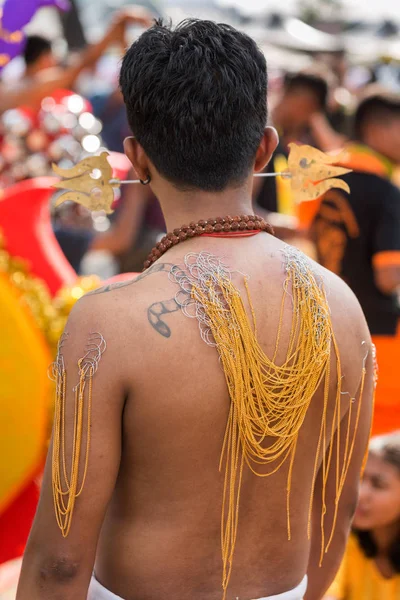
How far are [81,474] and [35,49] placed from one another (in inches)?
131

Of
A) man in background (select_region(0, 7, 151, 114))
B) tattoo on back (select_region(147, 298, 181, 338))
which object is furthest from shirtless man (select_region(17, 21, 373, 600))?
man in background (select_region(0, 7, 151, 114))

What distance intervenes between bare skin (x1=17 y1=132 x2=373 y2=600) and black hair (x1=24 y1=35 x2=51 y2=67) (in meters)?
3.00

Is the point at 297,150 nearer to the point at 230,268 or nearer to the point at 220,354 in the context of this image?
the point at 230,268

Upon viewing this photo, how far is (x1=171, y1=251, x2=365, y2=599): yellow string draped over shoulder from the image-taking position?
1278 millimetres

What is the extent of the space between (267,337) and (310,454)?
0.82ft

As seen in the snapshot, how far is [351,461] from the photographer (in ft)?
5.22

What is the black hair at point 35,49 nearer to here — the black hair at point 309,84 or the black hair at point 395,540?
the black hair at point 309,84

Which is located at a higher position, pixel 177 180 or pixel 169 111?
pixel 169 111

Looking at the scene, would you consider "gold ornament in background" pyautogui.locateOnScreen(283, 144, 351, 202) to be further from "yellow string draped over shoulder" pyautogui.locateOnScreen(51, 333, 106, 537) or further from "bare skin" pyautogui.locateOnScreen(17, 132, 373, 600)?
"yellow string draped over shoulder" pyautogui.locateOnScreen(51, 333, 106, 537)

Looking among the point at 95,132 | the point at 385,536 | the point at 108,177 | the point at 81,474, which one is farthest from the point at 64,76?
the point at 81,474

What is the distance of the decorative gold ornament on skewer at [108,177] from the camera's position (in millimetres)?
1549

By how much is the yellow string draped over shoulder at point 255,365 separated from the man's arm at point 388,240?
186cm

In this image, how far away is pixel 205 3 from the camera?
13836 millimetres

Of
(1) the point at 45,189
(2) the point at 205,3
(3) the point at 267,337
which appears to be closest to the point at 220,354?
(3) the point at 267,337
